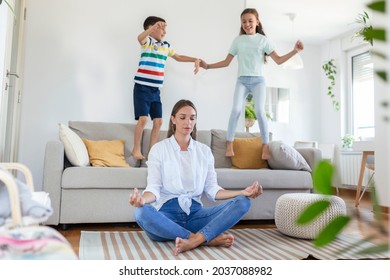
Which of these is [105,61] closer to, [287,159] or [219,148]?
[219,148]

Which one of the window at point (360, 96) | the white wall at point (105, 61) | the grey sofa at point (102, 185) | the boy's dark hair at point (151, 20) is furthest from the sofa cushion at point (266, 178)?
the window at point (360, 96)

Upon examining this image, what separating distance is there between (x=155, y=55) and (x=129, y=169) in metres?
0.62

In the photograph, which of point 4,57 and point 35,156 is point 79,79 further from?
point 4,57

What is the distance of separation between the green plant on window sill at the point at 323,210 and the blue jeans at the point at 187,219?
114 cm

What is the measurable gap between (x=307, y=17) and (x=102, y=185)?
2.39 metres

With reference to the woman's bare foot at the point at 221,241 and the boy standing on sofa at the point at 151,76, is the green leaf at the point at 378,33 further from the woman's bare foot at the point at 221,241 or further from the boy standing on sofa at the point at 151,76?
the boy standing on sofa at the point at 151,76

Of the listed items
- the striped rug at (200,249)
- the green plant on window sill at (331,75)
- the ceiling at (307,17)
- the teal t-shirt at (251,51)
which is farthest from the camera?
the green plant on window sill at (331,75)

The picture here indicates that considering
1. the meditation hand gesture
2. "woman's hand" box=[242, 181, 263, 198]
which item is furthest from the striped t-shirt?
"woman's hand" box=[242, 181, 263, 198]

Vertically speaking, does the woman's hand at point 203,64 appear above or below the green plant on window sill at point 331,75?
below

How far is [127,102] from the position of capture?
1.98 meters

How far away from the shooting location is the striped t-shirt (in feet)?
6.14

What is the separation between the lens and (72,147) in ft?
5.45

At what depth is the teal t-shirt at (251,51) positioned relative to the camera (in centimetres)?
188
